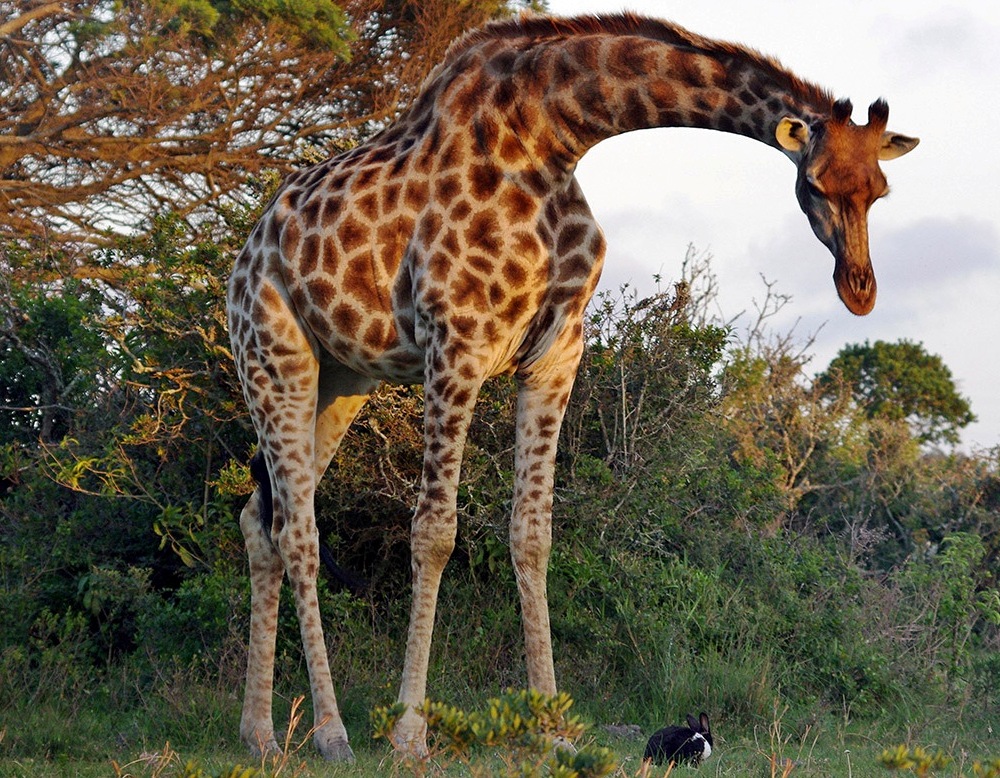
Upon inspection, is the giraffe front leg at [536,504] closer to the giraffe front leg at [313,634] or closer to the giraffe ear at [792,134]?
the giraffe front leg at [313,634]

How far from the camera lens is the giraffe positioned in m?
5.20

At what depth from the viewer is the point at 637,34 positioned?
17.7ft

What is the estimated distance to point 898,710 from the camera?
708cm

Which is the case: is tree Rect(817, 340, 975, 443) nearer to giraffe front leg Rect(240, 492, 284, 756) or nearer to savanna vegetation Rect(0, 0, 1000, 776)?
savanna vegetation Rect(0, 0, 1000, 776)

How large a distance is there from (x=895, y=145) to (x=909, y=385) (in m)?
15.2

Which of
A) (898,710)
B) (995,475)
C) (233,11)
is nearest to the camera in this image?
(898,710)

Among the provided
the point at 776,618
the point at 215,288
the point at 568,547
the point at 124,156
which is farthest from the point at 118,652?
the point at 124,156

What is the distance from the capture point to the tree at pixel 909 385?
1903 cm

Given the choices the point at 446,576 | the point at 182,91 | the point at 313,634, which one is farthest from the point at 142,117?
the point at 313,634

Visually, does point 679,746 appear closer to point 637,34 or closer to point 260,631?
point 260,631

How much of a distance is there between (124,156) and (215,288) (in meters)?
6.85

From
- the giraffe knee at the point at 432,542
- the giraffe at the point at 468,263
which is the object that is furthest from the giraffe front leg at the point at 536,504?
the giraffe knee at the point at 432,542

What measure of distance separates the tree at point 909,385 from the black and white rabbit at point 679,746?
13.9 m

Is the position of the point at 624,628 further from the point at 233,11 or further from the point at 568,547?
the point at 233,11
